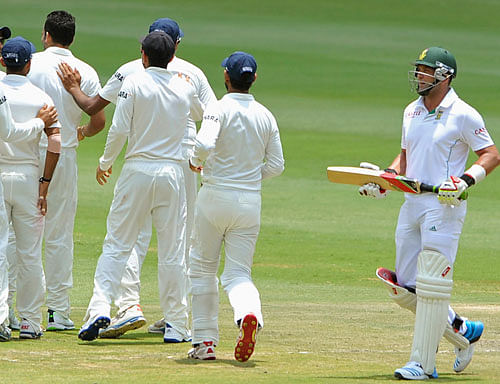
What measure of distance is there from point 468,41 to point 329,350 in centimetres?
3393

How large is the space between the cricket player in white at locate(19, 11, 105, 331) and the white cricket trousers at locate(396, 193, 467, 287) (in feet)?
9.35

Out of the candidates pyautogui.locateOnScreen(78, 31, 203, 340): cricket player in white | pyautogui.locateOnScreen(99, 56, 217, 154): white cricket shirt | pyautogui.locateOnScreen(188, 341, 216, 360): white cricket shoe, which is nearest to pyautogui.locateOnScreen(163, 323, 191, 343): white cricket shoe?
pyautogui.locateOnScreen(78, 31, 203, 340): cricket player in white

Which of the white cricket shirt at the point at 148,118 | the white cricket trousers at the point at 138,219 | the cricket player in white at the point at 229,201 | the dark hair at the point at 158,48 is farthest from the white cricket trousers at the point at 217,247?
the dark hair at the point at 158,48

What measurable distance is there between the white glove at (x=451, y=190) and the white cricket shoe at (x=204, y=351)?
183 centimetres

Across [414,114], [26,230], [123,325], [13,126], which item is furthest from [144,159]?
[414,114]

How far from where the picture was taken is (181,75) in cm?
824

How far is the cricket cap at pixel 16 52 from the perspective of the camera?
8125 millimetres

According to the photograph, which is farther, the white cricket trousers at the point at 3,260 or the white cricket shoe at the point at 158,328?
the white cricket shoe at the point at 158,328

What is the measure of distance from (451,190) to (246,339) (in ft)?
5.17

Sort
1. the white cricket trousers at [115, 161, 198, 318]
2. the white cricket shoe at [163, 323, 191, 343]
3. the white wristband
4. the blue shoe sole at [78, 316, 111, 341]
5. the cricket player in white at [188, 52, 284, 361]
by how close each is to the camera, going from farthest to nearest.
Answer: the white cricket trousers at [115, 161, 198, 318]
the white cricket shoe at [163, 323, 191, 343]
the blue shoe sole at [78, 316, 111, 341]
the cricket player in white at [188, 52, 284, 361]
the white wristband

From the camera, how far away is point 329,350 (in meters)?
7.80

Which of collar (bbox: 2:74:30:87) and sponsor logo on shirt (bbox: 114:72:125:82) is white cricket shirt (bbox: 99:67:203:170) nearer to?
sponsor logo on shirt (bbox: 114:72:125:82)

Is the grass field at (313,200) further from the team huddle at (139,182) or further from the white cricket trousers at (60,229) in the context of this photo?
the white cricket trousers at (60,229)

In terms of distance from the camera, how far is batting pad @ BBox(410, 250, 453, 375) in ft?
22.4
